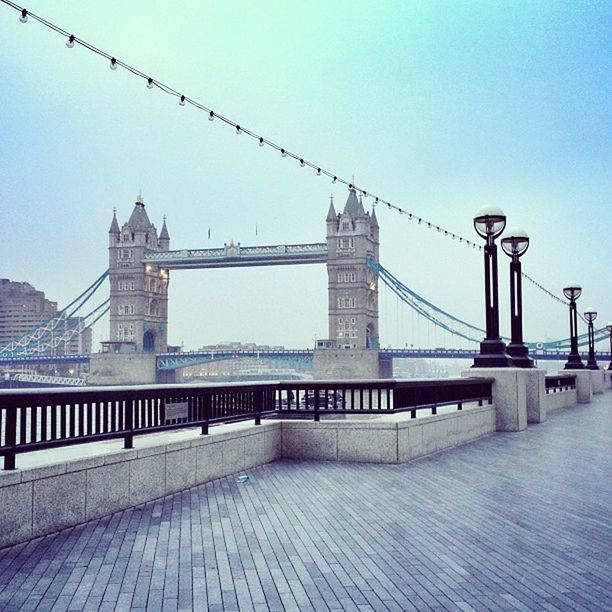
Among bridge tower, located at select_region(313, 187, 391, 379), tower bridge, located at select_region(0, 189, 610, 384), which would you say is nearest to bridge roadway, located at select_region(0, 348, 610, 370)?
tower bridge, located at select_region(0, 189, 610, 384)

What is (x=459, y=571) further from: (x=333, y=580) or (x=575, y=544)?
(x=575, y=544)

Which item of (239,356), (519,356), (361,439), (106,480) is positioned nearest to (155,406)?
(106,480)

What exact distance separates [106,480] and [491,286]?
35.3 feet

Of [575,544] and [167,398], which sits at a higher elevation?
[167,398]

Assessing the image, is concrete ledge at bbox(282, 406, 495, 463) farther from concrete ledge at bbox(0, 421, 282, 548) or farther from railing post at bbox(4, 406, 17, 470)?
railing post at bbox(4, 406, 17, 470)

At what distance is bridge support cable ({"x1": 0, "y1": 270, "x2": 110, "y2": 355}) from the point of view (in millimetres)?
115088

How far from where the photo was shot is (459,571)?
4672mm

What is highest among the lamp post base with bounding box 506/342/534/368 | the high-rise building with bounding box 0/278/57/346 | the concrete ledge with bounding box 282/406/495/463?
the high-rise building with bounding box 0/278/57/346

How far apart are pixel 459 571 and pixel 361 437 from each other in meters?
4.78

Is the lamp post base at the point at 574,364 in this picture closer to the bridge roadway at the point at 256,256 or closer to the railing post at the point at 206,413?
the railing post at the point at 206,413

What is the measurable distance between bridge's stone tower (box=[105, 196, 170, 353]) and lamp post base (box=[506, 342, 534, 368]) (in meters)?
105

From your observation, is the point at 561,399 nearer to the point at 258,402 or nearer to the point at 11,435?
the point at 258,402

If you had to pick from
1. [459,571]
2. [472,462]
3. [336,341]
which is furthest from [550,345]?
[459,571]

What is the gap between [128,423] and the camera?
686 centimetres
